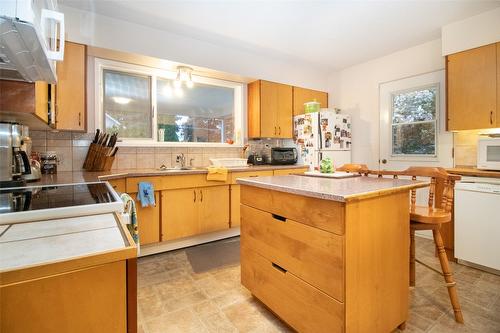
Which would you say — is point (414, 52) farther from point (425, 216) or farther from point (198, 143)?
point (198, 143)

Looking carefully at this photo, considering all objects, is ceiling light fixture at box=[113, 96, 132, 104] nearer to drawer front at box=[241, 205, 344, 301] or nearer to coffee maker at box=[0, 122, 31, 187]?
coffee maker at box=[0, 122, 31, 187]

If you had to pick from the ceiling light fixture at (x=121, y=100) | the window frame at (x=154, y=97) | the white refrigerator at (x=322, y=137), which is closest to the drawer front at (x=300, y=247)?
the window frame at (x=154, y=97)

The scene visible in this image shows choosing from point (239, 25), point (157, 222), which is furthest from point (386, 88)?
point (157, 222)

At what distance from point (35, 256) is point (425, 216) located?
1935 mm

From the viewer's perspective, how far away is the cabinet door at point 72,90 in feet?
7.50

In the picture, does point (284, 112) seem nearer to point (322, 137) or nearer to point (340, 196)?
point (322, 137)

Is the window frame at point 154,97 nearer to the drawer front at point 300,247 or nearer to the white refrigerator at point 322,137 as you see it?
the white refrigerator at point 322,137

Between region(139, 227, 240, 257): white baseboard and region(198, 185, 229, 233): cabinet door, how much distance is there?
6.2 inches

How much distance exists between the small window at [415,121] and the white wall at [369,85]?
0.81 ft

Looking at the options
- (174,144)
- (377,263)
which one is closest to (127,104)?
(174,144)

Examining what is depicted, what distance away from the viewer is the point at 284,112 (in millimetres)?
3883

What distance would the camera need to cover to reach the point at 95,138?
8.55ft

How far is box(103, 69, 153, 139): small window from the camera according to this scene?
114 inches

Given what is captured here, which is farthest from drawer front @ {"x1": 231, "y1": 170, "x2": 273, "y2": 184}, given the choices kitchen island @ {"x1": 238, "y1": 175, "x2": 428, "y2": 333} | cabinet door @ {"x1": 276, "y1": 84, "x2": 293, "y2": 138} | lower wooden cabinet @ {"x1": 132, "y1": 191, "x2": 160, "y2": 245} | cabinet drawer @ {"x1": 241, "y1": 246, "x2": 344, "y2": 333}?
kitchen island @ {"x1": 238, "y1": 175, "x2": 428, "y2": 333}
